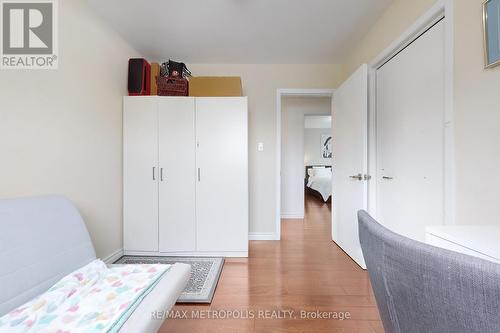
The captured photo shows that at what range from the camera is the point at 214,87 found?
7.72 ft

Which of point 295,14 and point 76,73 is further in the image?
point 295,14

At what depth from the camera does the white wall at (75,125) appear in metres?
1.35

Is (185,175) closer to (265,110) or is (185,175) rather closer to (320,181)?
(265,110)

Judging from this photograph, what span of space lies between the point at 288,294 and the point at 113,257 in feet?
5.86

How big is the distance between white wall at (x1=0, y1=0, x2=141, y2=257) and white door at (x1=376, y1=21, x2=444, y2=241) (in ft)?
8.69

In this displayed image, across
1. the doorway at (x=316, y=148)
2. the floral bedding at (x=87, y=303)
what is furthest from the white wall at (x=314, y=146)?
the floral bedding at (x=87, y=303)

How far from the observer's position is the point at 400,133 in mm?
1731

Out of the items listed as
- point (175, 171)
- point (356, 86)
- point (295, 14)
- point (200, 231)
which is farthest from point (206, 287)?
point (295, 14)

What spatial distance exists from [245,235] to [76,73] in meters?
2.14

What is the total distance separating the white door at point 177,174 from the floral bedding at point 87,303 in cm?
112

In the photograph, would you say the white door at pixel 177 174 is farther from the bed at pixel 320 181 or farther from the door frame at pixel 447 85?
the bed at pixel 320 181

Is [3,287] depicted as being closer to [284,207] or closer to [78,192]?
[78,192]

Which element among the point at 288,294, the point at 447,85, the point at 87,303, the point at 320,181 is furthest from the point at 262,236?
the point at 320,181

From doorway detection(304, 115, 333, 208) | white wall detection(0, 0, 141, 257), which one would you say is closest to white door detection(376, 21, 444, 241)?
white wall detection(0, 0, 141, 257)
